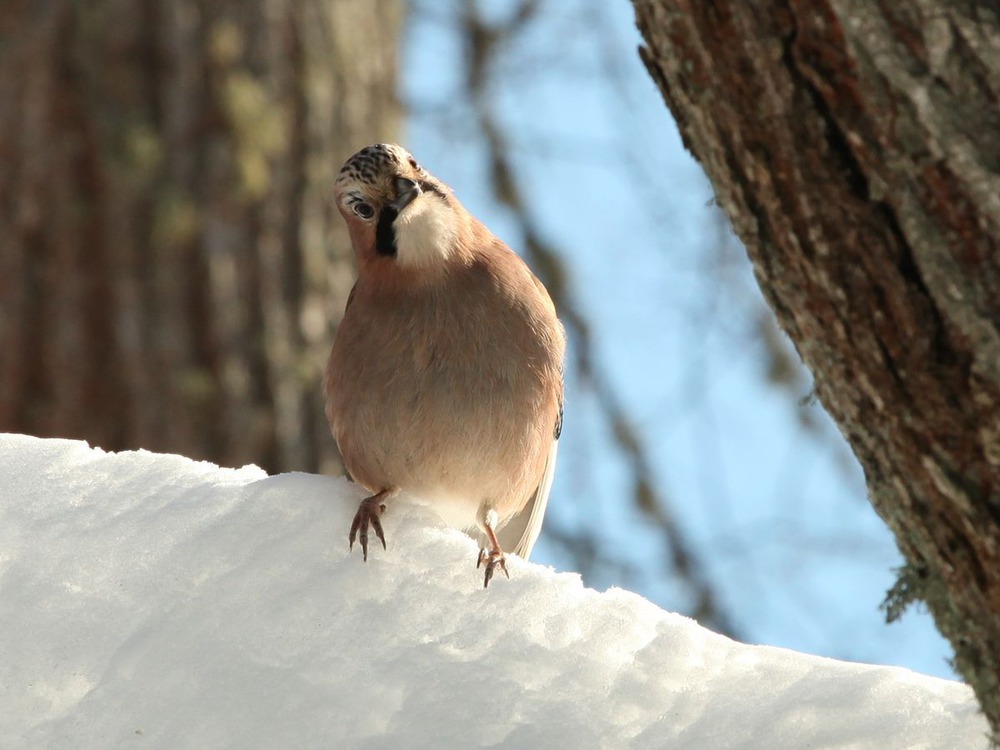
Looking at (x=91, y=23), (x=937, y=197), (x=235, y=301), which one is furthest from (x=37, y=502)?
(x=91, y=23)

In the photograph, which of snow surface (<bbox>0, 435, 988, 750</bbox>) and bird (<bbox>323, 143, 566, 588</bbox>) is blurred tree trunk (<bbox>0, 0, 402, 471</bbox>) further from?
snow surface (<bbox>0, 435, 988, 750</bbox>)

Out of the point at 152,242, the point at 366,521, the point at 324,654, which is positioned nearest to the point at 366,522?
the point at 366,521

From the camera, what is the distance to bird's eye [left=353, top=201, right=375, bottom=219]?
338cm

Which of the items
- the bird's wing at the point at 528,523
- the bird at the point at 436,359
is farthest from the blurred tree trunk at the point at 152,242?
the bird at the point at 436,359

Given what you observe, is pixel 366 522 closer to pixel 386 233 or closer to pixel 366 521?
pixel 366 521

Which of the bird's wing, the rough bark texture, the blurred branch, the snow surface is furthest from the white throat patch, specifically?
the blurred branch

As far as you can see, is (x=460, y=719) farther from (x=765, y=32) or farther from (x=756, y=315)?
(x=756, y=315)

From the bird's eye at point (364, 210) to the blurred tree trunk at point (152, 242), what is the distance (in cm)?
146

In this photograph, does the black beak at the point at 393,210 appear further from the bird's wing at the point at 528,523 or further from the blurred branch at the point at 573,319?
the blurred branch at the point at 573,319

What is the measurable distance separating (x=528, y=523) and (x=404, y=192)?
111 centimetres

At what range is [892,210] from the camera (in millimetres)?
1532

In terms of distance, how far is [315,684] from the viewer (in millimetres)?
1827

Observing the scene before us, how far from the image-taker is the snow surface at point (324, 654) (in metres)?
1.79

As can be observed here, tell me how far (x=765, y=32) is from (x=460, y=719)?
0.92 meters
